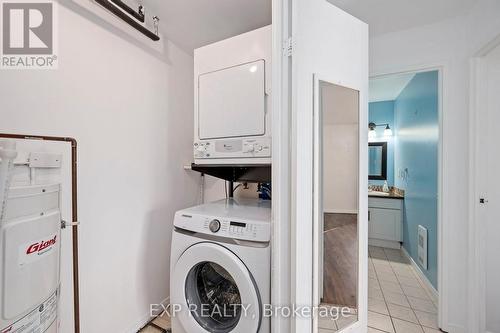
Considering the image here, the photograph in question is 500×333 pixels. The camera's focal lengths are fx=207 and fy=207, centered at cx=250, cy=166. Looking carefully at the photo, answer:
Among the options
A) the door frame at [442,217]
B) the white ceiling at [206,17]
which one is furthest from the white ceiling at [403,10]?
the white ceiling at [206,17]

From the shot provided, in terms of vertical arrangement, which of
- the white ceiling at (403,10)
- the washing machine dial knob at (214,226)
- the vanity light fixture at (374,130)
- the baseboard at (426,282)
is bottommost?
the baseboard at (426,282)

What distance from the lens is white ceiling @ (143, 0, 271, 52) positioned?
148 centimetres

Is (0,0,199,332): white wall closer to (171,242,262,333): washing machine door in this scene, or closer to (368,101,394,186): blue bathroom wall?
(171,242,262,333): washing machine door

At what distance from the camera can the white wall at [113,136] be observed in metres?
1.12

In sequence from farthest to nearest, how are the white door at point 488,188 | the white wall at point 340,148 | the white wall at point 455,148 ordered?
the white wall at point 455,148, the white door at point 488,188, the white wall at point 340,148

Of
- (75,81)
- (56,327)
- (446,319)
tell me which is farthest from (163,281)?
(446,319)

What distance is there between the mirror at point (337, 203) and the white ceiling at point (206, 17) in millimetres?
934

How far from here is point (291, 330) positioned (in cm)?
91

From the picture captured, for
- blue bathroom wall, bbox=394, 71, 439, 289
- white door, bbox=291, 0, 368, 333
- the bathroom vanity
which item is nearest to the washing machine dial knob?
white door, bbox=291, 0, 368, 333

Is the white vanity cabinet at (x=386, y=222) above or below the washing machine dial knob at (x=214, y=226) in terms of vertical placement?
below

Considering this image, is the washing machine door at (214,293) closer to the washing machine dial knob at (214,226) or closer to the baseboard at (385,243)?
the washing machine dial knob at (214,226)

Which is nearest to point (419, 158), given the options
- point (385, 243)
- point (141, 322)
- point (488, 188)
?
point (488, 188)

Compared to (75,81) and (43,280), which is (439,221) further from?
(75,81)

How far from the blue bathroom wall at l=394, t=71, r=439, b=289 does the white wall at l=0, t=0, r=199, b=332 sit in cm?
252
